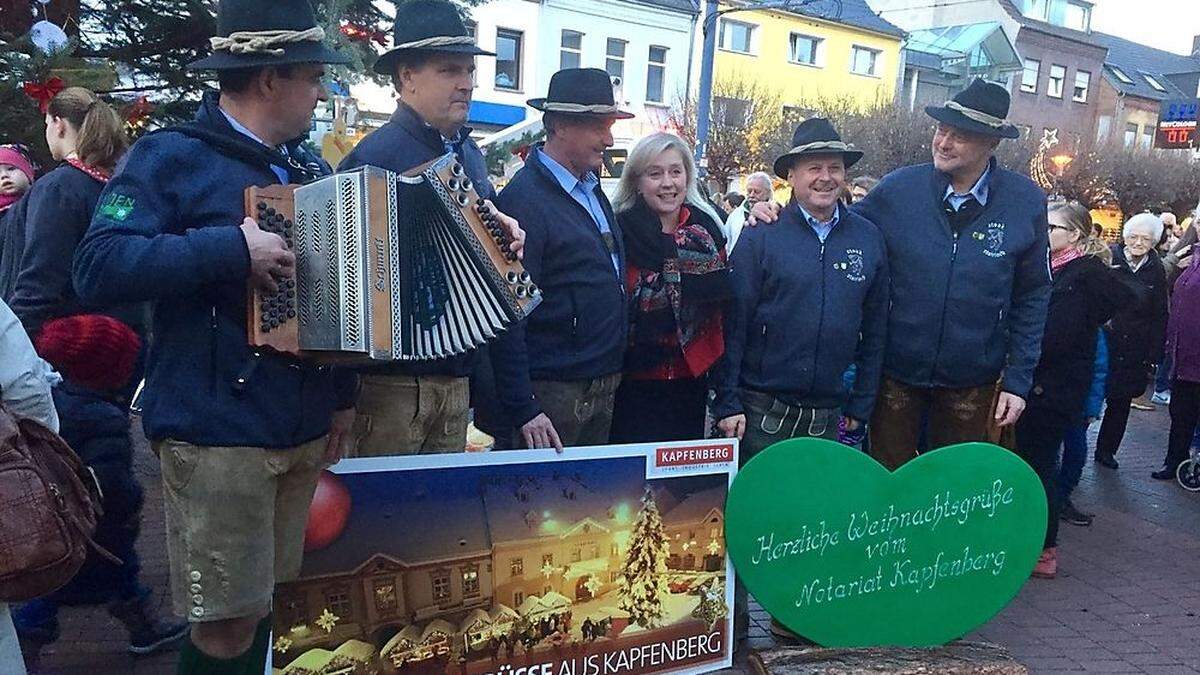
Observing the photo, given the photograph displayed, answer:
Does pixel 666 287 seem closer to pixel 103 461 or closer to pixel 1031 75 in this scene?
pixel 103 461

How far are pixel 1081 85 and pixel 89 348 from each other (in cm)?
4576

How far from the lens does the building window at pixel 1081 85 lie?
40812mm

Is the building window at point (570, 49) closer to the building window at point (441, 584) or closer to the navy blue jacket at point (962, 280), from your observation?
the navy blue jacket at point (962, 280)

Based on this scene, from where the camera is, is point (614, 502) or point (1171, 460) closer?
point (614, 502)

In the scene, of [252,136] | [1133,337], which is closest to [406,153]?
[252,136]

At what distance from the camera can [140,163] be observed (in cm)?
212

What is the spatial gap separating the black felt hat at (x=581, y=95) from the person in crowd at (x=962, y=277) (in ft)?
2.55

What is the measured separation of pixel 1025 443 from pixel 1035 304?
53.9 inches

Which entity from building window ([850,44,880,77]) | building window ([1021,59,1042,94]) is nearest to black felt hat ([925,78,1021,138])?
building window ([850,44,880,77])

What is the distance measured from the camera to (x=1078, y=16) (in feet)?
139

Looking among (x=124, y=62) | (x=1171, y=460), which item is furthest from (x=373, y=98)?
(x=1171, y=460)

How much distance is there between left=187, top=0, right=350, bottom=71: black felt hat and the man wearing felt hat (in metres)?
2.51

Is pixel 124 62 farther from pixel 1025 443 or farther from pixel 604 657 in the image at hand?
pixel 1025 443

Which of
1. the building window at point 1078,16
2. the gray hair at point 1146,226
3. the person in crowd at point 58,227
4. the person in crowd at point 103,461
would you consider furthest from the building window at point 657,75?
the person in crowd at point 103,461
